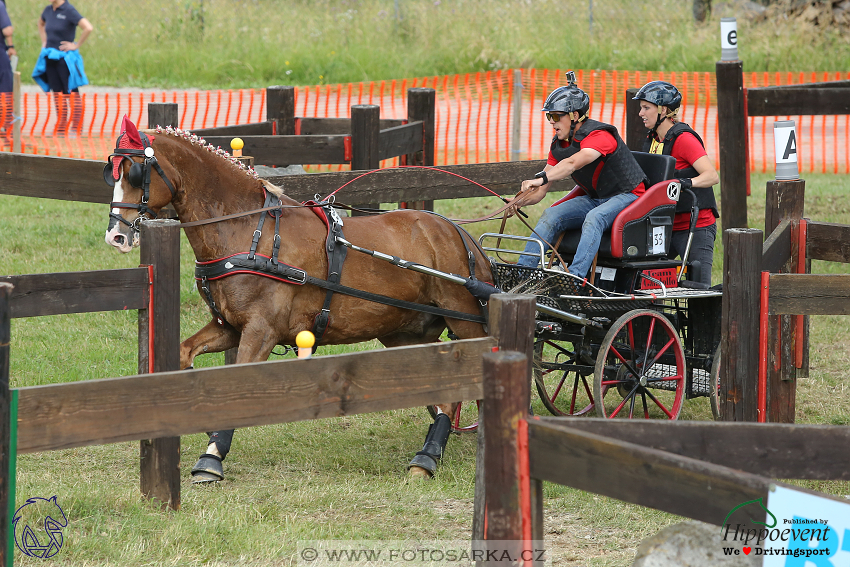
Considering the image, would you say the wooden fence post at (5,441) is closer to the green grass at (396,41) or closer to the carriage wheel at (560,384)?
the carriage wheel at (560,384)

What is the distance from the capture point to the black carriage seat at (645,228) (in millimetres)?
6090

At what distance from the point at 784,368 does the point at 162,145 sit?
376 centimetres

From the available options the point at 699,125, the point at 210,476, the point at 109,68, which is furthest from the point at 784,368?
the point at 109,68

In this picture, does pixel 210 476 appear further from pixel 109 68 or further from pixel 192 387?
pixel 109 68

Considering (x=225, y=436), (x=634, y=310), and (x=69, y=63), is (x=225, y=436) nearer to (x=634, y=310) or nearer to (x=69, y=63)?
(x=634, y=310)

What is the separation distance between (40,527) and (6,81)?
11.4 m

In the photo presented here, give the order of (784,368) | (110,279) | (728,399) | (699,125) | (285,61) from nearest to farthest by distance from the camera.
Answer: (110,279)
(728,399)
(784,368)
(699,125)
(285,61)

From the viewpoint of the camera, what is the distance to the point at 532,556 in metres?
2.71

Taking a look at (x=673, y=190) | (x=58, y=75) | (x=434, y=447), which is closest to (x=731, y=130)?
(x=673, y=190)

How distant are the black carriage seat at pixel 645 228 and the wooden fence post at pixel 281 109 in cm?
386

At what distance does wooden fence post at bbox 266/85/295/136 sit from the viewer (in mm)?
9297

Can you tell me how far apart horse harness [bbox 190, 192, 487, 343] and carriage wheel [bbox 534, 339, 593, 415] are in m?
0.95

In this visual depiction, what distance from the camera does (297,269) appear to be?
525 centimetres

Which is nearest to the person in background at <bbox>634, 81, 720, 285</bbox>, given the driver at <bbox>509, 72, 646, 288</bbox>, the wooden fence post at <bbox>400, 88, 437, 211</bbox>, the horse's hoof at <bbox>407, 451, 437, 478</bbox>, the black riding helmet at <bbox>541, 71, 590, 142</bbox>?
the driver at <bbox>509, 72, 646, 288</bbox>
